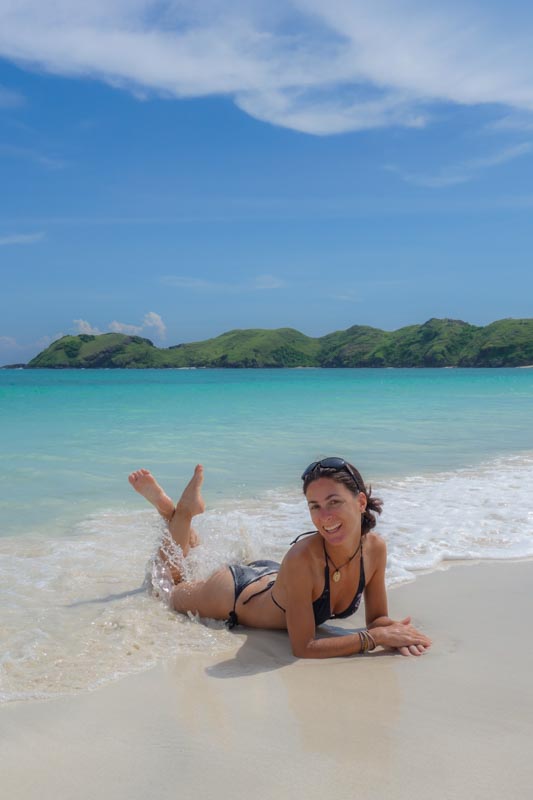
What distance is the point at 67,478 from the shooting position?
38.8 feet

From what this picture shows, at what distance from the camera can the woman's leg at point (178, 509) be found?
5.64 metres

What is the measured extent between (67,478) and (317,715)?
30.4ft

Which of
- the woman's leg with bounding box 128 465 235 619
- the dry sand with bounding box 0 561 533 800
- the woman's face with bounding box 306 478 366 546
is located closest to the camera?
the dry sand with bounding box 0 561 533 800

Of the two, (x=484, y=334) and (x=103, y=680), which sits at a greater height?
(x=484, y=334)

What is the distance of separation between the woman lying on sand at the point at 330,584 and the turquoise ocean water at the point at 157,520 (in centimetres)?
40

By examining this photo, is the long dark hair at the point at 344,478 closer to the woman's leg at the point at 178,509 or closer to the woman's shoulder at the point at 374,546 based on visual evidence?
the woman's shoulder at the point at 374,546

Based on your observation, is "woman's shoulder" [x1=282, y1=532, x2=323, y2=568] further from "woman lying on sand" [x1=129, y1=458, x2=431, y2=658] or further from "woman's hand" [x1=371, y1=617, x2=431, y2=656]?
"woman's hand" [x1=371, y1=617, x2=431, y2=656]

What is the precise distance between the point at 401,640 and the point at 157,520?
9.98 ft

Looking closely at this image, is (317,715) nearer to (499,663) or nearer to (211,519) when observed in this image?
(499,663)

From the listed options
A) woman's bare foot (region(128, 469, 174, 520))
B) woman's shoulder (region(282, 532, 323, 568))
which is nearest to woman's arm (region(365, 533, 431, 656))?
woman's shoulder (region(282, 532, 323, 568))

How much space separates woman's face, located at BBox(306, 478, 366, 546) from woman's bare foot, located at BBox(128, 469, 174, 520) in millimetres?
2023

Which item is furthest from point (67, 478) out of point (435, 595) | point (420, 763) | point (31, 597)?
point (420, 763)

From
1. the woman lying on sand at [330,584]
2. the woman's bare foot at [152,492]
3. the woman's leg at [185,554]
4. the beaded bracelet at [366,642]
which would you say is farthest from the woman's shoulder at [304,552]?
the woman's bare foot at [152,492]

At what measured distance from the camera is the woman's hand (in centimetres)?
422
